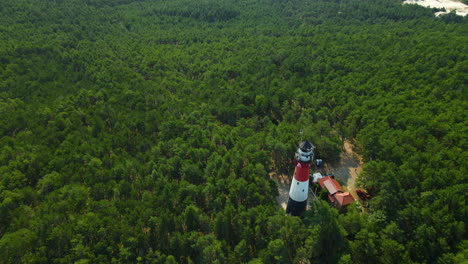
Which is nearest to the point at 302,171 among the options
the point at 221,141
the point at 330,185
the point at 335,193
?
the point at 335,193

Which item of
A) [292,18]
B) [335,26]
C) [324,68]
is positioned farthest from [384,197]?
[292,18]

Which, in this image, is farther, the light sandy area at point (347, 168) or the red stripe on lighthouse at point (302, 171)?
the light sandy area at point (347, 168)

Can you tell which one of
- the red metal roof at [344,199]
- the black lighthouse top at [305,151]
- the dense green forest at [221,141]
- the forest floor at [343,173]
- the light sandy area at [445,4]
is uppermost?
the light sandy area at [445,4]

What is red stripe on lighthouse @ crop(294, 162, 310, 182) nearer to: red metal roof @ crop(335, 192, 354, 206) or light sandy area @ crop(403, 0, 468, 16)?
red metal roof @ crop(335, 192, 354, 206)

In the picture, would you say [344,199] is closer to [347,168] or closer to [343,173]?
[343,173]

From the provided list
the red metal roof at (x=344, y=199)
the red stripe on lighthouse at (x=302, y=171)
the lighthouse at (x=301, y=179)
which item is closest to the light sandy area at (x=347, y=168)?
the red metal roof at (x=344, y=199)

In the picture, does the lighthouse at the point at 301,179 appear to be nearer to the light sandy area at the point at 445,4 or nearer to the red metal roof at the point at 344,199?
the red metal roof at the point at 344,199
